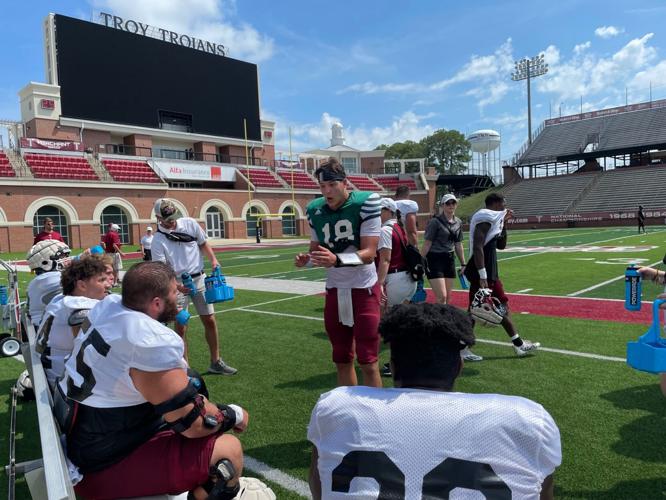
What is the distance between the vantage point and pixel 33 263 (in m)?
4.91

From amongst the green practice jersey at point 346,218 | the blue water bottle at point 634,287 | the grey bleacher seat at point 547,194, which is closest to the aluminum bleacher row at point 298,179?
the grey bleacher seat at point 547,194

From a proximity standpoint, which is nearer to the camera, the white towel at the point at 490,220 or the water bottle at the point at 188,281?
the water bottle at the point at 188,281

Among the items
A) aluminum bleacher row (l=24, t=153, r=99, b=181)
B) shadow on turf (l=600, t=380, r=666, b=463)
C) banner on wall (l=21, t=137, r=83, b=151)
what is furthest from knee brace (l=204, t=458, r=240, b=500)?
banner on wall (l=21, t=137, r=83, b=151)

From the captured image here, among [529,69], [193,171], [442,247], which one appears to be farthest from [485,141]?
[442,247]

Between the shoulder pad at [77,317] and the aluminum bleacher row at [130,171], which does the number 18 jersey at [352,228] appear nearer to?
the shoulder pad at [77,317]

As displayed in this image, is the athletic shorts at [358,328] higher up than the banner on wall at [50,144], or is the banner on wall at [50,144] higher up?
the banner on wall at [50,144]

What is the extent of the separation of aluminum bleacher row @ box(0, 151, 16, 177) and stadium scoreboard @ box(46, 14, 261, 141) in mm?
7873

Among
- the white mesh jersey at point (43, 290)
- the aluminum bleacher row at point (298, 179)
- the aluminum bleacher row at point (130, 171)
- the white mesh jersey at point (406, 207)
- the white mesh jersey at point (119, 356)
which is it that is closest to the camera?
the white mesh jersey at point (119, 356)

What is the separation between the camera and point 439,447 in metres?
1.46

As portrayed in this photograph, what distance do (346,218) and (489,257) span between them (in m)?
2.67

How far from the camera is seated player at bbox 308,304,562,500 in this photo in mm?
1443

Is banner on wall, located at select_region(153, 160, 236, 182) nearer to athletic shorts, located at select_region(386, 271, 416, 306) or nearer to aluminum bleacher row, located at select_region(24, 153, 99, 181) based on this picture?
aluminum bleacher row, located at select_region(24, 153, 99, 181)

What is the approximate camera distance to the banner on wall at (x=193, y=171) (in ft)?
135

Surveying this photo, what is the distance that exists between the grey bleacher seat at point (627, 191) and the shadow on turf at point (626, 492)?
48021 millimetres
